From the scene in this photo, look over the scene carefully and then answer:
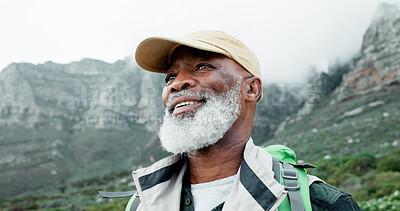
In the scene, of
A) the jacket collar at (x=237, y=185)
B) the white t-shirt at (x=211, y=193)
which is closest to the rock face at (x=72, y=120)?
the jacket collar at (x=237, y=185)

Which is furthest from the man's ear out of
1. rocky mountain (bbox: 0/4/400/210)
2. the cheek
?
rocky mountain (bbox: 0/4/400/210)

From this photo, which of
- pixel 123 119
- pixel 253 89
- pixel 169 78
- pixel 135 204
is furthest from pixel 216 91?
pixel 123 119

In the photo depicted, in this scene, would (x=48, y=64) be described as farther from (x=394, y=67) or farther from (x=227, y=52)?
(x=227, y=52)

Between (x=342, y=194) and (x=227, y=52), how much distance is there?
91cm

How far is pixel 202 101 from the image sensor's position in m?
1.68

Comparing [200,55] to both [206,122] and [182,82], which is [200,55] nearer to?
[182,82]

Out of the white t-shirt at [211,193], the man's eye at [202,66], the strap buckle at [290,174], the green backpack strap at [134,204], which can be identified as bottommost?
the green backpack strap at [134,204]

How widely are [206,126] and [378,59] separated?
60531 mm

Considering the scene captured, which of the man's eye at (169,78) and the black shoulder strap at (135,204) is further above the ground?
the man's eye at (169,78)

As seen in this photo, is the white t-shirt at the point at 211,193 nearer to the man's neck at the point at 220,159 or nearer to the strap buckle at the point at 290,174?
→ the man's neck at the point at 220,159

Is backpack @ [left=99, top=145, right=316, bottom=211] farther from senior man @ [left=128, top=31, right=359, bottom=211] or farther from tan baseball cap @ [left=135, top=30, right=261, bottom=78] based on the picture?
tan baseball cap @ [left=135, top=30, right=261, bottom=78]

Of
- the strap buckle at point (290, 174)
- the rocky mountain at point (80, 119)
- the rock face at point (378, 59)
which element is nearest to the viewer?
the strap buckle at point (290, 174)

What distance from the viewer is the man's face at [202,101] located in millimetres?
1641

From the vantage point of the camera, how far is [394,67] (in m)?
47.1
